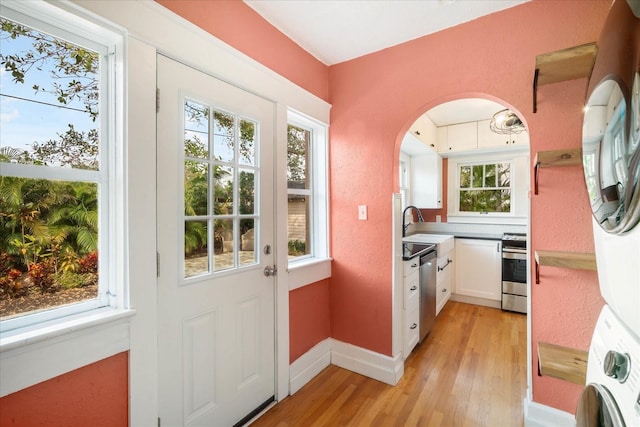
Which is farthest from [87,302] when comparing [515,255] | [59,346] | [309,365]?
[515,255]

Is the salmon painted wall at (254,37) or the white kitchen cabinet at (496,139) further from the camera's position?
the white kitchen cabinet at (496,139)

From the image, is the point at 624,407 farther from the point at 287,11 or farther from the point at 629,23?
the point at 287,11

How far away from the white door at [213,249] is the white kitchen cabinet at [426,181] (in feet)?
9.73

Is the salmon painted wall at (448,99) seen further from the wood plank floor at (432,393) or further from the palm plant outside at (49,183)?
the palm plant outside at (49,183)

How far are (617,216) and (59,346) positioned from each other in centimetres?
172

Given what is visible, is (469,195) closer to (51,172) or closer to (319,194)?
(319,194)

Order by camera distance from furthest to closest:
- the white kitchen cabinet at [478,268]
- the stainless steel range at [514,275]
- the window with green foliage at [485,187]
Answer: the window with green foliage at [485,187] < the white kitchen cabinet at [478,268] < the stainless steel range at [514,275]

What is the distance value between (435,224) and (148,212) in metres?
4.12

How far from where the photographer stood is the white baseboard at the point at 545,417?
154 centimetres

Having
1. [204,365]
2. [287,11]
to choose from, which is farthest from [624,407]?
[287,11]

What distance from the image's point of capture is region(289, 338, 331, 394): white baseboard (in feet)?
6.52

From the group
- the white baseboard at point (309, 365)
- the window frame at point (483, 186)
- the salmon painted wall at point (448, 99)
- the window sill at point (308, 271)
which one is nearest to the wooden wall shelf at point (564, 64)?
the salmon painted wall at point (448, 99)

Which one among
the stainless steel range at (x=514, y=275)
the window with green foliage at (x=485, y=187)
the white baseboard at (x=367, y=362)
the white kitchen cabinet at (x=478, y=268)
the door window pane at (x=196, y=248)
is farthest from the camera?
the window with green foliage at (x=485, y=187)

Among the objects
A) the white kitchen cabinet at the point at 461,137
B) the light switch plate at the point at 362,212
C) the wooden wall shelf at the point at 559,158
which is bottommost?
the light switch plate at the point at 362,212
